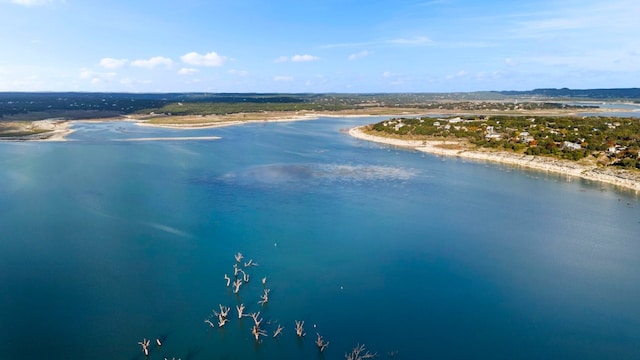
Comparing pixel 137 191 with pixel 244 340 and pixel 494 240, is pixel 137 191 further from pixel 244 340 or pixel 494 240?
pixel 494 240

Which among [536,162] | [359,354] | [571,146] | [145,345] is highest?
[571,146]

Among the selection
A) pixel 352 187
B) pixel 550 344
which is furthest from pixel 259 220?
pixel 550 344

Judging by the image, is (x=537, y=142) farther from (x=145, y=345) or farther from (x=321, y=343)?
(x=145, y=345)

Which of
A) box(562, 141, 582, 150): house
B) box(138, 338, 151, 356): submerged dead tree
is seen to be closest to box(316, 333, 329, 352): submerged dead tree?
box(138, 338, 151, 356): submerged dead tree

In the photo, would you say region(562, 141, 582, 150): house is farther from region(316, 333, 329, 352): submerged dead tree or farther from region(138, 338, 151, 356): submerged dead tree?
region(138, 338, 151, 356): submerged dead tree

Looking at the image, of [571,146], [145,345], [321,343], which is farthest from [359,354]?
[571,146]
